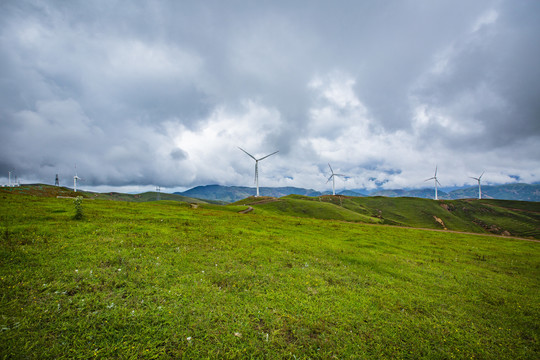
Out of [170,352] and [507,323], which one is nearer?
[170,352]

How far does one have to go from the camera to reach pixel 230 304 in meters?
8.46

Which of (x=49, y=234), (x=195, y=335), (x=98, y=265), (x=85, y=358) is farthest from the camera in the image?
(x=49, y=234)

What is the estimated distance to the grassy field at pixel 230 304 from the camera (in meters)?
6.29

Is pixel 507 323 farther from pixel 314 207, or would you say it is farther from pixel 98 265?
pixel 314 207

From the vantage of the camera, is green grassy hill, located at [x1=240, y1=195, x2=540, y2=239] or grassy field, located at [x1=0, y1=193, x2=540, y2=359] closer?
grassy field, located at [x1=0, y1=193, x2=540, y2=359]

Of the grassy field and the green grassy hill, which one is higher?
the grassy field

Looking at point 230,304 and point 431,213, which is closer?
point 230,304

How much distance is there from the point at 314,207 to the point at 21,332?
128523 millimetres

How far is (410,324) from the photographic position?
836 cm

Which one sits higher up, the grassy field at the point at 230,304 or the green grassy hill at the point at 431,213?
the grassy field at the point at 230,304

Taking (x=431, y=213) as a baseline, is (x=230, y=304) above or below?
above

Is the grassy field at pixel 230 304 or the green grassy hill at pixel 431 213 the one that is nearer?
the grassy field at pixel 230 304

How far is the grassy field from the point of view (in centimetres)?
629

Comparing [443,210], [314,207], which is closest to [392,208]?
[443,210]
